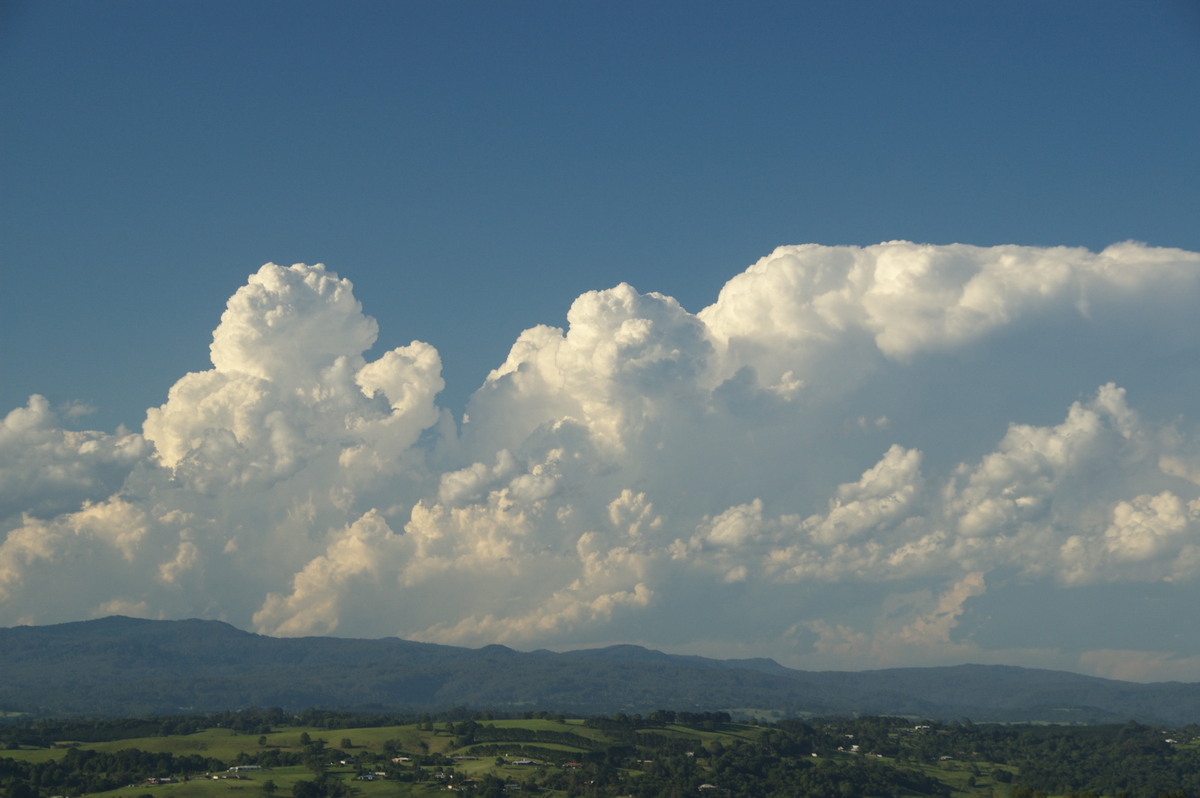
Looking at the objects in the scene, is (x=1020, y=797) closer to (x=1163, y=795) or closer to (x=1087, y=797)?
(x=1087, y=797)

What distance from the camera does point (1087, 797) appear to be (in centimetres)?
18262

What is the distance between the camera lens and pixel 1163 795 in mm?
199125

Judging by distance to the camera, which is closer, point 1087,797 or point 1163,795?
point 1087,797

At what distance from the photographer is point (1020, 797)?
190 meters

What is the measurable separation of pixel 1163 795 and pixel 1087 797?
27.4 m

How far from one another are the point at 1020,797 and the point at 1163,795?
31.3 m

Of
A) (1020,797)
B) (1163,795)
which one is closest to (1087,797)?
(1020,797)
